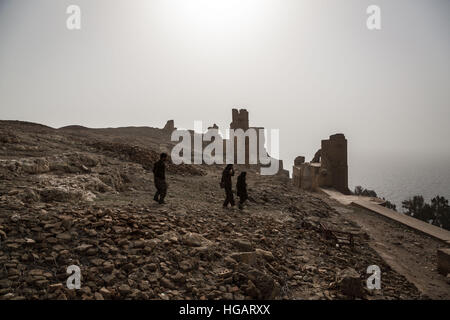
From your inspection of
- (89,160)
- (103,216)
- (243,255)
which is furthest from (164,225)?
(89,160)

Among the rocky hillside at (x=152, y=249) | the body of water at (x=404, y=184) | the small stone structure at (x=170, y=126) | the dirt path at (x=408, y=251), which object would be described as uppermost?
the small stone structure at (x=170, y=126)

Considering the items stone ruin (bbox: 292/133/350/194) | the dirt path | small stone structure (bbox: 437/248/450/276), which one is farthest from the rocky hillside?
stone ruin (bbox: 292/133/350/194)

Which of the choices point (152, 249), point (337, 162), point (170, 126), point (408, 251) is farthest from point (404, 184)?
point (152, 249)

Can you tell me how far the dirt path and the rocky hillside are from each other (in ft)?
1.09

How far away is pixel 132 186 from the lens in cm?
738

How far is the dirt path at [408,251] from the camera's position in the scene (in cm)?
452

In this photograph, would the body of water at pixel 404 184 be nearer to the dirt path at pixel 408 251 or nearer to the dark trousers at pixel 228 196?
the dirt path at pixel 408 251

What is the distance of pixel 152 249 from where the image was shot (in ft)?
11.3

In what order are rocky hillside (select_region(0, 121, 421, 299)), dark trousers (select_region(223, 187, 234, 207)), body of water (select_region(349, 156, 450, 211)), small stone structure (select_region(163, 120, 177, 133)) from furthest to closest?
body of water (select_region(349, 156, 450, 211)), small stone structure (select_region(163, 120, 177, 133)), dark trousers (select_region(223, 187, 234, 207)), rocky hillside (select_region(0, 121, 421, 299))

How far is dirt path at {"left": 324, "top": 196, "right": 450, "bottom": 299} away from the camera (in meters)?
4.52

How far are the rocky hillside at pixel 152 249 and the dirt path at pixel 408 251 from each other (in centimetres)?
33

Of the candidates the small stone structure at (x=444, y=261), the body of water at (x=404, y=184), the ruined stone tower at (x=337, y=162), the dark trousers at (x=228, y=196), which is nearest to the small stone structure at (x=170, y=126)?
the ruined stone tower at (x=337, y=162)

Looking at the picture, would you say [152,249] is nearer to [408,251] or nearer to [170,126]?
[408,251]

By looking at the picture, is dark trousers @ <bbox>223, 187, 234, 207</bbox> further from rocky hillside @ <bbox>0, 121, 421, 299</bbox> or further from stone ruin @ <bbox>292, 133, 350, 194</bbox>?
stone ruin @ <bbox>292, 133, 350, 194</bbox>
